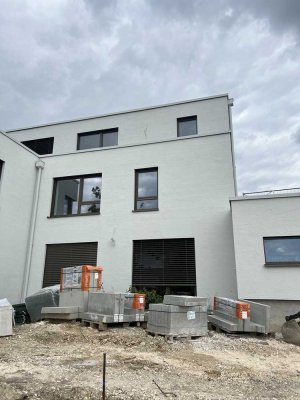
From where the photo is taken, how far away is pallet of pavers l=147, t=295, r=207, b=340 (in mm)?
6828

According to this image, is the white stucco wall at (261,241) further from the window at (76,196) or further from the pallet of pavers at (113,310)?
the window at (76,196)

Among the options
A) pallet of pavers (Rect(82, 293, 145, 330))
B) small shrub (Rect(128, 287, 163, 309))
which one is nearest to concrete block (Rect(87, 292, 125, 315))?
pallet of pavers (Rect(82, 293, 145, 330))

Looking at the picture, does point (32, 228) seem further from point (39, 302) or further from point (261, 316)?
point (261, 316)

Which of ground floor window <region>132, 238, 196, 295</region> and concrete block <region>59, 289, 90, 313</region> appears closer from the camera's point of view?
concrete block <region>59, 289, 90, 313</region>

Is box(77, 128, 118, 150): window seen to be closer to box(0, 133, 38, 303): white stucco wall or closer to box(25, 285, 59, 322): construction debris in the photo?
box(0, 133, 38, 303): white stucco wall

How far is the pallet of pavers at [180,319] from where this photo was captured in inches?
269

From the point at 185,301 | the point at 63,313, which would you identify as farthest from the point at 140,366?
the point at 63,313

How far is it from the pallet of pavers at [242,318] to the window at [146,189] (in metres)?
4.53

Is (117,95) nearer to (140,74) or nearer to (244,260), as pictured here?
(140,74)

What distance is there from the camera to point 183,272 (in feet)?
34.1

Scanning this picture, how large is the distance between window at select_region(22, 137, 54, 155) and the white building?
150 cm

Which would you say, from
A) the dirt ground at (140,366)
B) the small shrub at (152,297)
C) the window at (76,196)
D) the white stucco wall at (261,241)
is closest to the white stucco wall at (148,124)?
the window at (76,196)

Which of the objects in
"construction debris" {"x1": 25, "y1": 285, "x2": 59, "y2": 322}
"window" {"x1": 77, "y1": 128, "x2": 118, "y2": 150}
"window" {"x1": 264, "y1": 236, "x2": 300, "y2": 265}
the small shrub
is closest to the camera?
"window" {"x1": 264, "y1": 236, "x2": 300, "y2": 265}

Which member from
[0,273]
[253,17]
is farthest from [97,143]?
[253,17]
